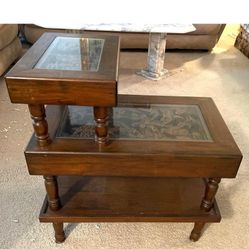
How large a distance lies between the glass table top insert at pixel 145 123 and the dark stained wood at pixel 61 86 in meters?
0.17

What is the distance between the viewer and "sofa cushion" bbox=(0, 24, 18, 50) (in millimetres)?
1819

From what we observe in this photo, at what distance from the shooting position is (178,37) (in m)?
2.40

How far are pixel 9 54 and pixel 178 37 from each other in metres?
1.45

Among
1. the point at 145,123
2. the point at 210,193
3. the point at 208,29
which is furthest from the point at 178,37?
the point at 210,193

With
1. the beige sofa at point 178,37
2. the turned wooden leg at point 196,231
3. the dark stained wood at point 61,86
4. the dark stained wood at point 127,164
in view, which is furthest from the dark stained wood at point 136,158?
the beige sofa at point 178,37

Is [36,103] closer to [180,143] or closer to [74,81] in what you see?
[74,81]

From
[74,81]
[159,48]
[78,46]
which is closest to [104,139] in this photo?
[74,81]

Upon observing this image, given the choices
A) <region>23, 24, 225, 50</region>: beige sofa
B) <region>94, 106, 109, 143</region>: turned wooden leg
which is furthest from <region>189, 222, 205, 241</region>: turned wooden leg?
<region>23, 24, 225, 50</region>: beige sofa

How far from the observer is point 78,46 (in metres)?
0.84

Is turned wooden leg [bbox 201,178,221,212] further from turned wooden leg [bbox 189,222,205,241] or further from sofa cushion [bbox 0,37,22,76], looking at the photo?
sofa cushion [bbox 0,37,22,76]

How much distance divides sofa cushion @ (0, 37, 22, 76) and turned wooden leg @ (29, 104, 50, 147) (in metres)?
1.32

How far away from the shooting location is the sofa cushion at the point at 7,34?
182 cm

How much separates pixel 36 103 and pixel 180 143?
43cm

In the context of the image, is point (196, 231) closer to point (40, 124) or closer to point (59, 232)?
point (59, 232)
